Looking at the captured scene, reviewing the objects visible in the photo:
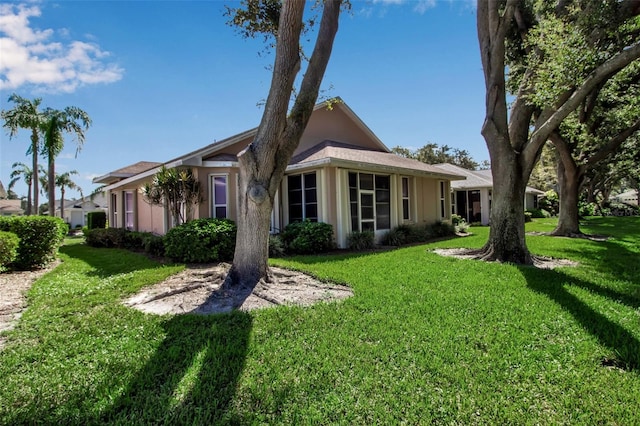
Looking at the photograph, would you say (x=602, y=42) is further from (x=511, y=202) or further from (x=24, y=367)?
(x=24, y=367)

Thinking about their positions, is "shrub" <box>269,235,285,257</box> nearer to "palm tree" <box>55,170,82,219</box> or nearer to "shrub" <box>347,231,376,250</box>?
"shrub" <box>347,231,376,250</box>

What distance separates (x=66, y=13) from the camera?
866 cm

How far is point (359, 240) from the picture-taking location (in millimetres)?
12289

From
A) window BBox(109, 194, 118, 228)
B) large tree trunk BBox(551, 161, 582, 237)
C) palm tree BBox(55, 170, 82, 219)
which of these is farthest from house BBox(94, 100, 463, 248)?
palm tree BBox(55, 170, 82, 219)

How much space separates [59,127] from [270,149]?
2403cm

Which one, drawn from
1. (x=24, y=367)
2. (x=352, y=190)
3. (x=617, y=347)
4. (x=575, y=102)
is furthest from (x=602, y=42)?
(x=24, y=367)

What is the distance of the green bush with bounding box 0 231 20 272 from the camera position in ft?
27.8

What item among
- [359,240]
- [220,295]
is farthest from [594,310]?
[359,240]

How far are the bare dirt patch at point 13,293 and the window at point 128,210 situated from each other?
319 inches

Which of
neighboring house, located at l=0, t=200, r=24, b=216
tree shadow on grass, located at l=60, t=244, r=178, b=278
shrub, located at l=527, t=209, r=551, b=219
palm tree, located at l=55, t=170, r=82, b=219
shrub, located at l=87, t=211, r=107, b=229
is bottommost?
tree shadow on grass, located at l=60, t=244, r=178, b=278

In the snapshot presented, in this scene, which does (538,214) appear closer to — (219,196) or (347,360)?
(219,196)

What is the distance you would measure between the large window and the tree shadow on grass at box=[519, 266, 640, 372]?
6.16 meters

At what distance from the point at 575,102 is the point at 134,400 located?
9.76 m

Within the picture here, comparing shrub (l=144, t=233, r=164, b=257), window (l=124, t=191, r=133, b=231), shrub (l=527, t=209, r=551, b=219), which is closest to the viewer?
shrub (l=144, t=233, r=164, b=257)
